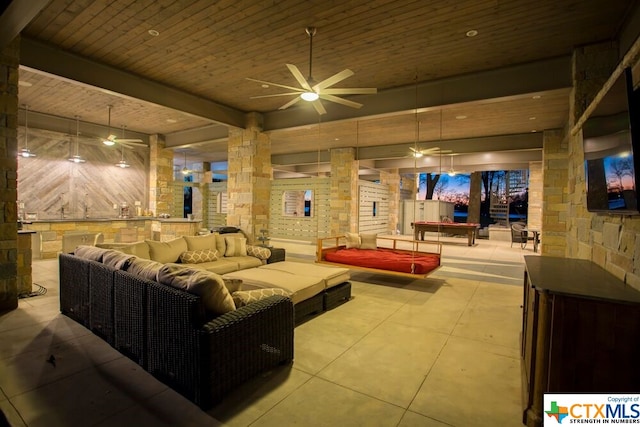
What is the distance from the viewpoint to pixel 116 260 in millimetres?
3051

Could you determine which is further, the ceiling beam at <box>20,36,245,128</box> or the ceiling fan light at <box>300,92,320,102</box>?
the ceiling beam at <box>20,36,245,128</box>

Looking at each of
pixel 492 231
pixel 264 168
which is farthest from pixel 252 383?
pixel 492 231

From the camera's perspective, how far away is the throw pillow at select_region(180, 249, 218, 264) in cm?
468

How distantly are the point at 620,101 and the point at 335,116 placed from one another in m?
4.91

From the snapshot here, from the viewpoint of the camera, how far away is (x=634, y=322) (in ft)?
5.43

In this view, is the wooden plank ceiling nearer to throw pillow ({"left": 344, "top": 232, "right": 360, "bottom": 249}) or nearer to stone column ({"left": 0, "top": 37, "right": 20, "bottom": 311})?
stone column ({"left": 0, "top": 37, "right": 20, "bottom": 311})

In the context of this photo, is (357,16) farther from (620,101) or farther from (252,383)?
(252,383)

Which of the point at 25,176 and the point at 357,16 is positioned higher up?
the point at 357,16

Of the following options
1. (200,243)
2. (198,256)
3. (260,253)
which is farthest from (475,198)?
(198,256)

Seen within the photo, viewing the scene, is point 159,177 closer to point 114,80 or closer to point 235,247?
point 114,80

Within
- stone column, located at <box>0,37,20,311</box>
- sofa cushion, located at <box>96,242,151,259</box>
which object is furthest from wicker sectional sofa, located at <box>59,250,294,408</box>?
stone column, located at <box>0,37,20,311</box>

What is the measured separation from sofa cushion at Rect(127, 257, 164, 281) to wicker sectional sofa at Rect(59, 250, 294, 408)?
2 cm

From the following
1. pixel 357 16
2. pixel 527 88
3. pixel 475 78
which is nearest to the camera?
pixel 357 16

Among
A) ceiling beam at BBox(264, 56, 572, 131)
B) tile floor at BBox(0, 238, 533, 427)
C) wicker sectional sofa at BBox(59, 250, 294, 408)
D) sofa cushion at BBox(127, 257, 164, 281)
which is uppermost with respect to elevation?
ceiling beam at BBox(264, 56, 572, 131)
